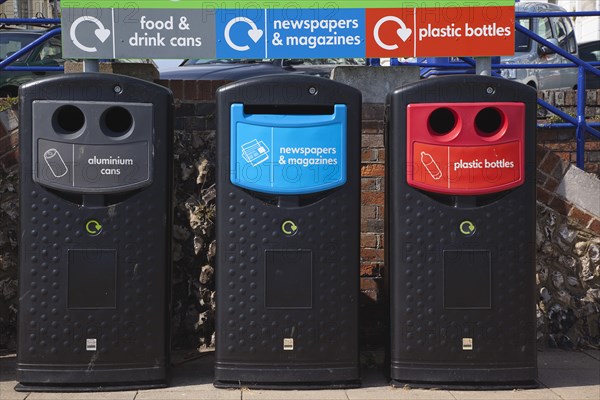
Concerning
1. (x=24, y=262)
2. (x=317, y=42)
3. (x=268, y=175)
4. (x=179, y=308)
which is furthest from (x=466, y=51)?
(x=24, y=262)

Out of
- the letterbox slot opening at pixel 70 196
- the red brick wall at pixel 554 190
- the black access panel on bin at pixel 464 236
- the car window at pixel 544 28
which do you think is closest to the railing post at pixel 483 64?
the red brick wall at pixel 554 190

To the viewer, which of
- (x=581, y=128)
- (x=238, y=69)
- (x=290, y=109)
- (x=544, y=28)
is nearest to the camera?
(x=290, y=109)

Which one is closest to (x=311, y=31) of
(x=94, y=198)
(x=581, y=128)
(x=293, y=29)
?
(x=293, y=29)

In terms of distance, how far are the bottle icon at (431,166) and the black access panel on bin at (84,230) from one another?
137 centimetres

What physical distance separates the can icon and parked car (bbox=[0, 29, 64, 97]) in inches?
248

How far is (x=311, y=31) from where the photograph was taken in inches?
196

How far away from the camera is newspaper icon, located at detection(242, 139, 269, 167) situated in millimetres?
4223

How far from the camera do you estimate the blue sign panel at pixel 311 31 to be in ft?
16.3

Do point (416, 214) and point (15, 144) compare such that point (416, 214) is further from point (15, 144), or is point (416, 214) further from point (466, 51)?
point (15, 144)

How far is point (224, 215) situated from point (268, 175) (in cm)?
32

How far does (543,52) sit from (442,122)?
316 inches

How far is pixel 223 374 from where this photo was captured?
14.1 ft

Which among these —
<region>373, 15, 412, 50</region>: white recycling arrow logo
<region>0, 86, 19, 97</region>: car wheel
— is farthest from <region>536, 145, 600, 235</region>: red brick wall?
<region>0, 86, 19, 97</region>: car wheel

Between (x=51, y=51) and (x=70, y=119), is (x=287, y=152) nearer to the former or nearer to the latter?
(x=70, y=119)
